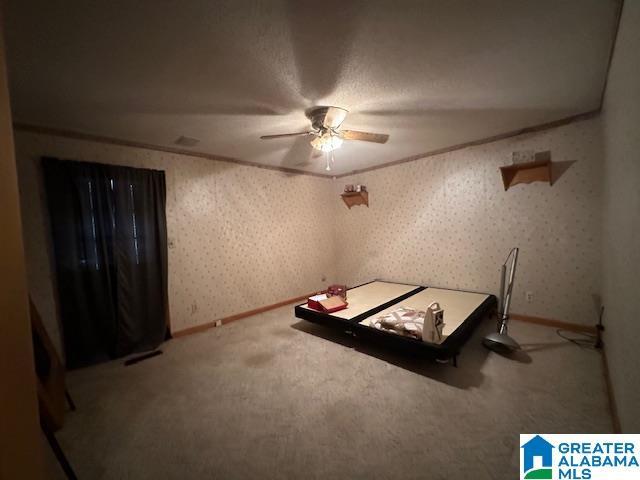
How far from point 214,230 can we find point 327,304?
1909 millimetres

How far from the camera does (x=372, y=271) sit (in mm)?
4770

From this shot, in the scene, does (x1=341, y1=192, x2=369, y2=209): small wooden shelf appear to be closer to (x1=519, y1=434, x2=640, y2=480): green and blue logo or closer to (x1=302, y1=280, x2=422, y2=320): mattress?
(x1=302, y1=280, x2=422, y2=320): mattress

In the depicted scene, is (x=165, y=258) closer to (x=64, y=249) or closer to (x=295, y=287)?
(x=64, y=249)

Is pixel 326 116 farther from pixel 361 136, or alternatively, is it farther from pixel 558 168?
pixel 558 168

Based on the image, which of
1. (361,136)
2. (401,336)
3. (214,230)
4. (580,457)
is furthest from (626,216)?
(214,230)

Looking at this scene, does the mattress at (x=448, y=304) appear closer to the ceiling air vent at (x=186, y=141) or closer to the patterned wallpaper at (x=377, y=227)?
the patterned wallpaper at (x=377, y=227)

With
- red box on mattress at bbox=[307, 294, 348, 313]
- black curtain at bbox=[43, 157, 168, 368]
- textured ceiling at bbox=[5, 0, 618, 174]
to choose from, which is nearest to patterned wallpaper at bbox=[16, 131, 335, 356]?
black curtain at bbox=[43, 157, 168, 368]

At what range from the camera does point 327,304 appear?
3.01 meters

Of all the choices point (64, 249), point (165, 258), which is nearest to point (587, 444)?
point (165, 258)

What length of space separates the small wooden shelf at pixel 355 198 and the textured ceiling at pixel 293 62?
2.00m

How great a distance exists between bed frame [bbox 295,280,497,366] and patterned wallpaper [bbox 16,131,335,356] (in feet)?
4.08

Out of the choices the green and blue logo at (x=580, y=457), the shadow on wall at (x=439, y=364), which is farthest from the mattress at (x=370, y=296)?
the green and blue logo at (x=580, y=457)

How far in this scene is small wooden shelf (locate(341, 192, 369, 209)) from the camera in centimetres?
464

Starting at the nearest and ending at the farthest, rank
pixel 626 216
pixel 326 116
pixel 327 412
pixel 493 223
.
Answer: pixel 626 216 → pixel 327 412 → pixel 326 116 → pixel 493 223
